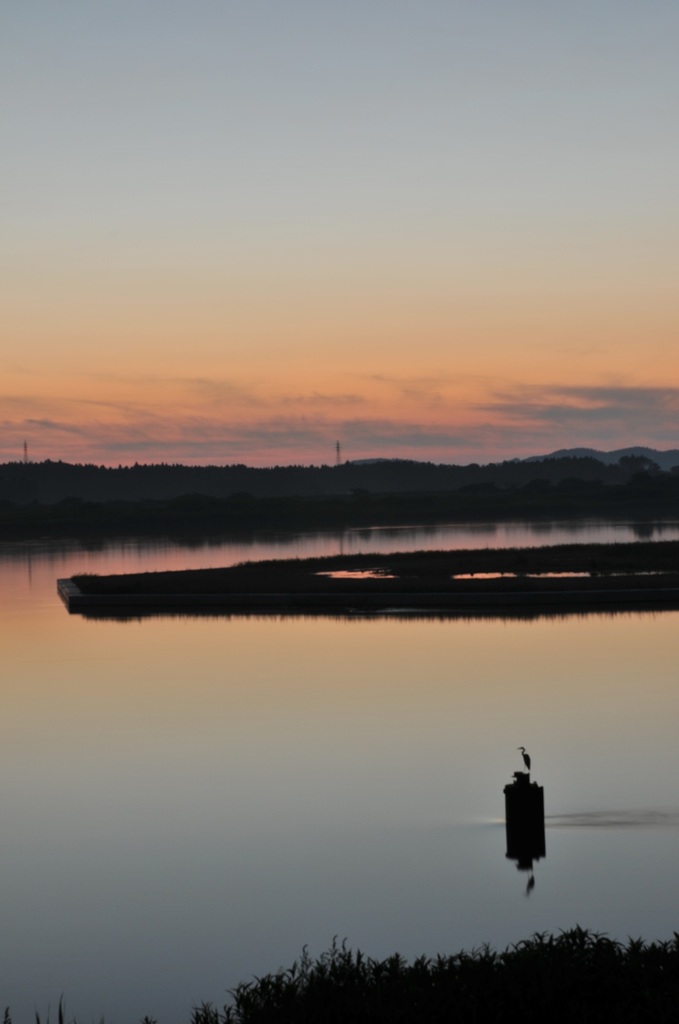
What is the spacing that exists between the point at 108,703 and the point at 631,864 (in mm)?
11821

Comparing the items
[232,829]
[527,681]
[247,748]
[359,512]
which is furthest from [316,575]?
[359,512]

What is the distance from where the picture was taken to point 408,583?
39875 millimetres

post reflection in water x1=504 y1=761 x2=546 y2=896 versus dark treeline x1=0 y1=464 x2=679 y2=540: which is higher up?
dark treeline x1=0 y1=464 x2=679 y2=540

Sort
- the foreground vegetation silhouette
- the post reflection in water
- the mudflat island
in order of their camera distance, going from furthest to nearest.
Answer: the mudflat island, the post reflection in water, the foreground vegetation silhouette

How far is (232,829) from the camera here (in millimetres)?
13602

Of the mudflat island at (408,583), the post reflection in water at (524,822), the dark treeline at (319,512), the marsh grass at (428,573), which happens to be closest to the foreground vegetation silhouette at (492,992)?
the post reflection in water at (524,822)

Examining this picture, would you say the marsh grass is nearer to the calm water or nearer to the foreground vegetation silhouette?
the calm water

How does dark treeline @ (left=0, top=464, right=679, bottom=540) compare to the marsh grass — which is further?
dark treeline @ (left=0, top=464, right=679, bottom=540)

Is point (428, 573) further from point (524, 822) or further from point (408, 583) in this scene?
point (524, 822)

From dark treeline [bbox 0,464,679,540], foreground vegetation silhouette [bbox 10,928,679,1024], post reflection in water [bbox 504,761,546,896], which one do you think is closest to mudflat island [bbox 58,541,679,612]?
post reflection in water [bbox 504,761,546,896]

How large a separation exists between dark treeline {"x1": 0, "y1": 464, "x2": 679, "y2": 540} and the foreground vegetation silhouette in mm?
89481

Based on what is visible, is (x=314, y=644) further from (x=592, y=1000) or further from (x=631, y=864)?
(x=592, y=1000)

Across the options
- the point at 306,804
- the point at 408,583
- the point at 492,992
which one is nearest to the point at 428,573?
the point at 408,583

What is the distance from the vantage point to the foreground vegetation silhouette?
7004mm
